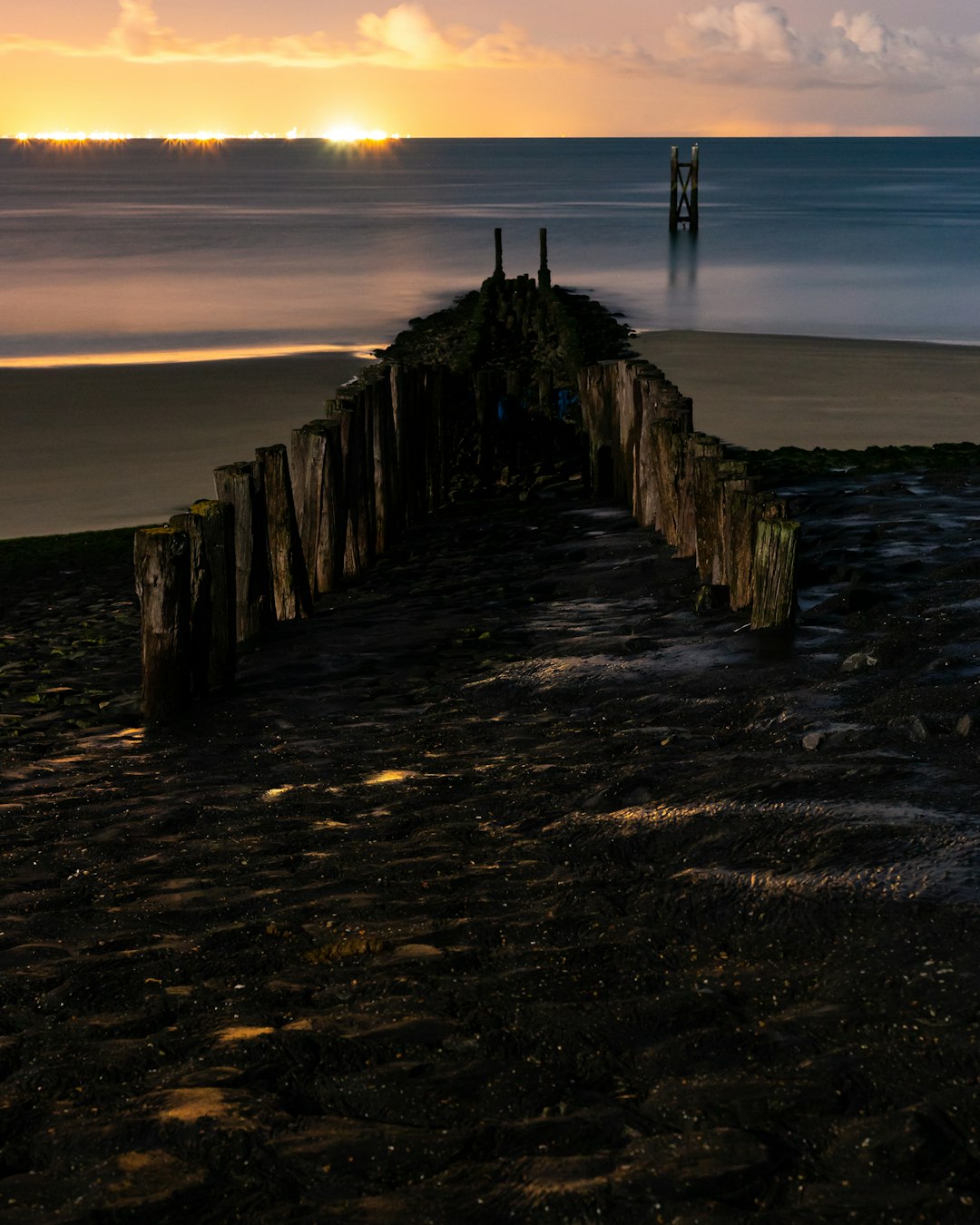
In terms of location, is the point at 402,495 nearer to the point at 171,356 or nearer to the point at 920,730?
the point at 920,730

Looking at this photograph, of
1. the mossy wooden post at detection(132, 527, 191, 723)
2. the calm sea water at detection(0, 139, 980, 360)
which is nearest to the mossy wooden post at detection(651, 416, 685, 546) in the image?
the mossy wooden post at detection(132, 527, 191, 723)

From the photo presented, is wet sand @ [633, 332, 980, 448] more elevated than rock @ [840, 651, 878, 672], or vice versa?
wet sand @ [633, 332, 980, 448]

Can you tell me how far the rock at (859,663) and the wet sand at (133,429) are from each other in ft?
23.3

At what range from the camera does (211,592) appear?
6.53 metres

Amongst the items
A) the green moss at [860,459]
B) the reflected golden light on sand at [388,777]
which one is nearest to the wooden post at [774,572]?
the reflected golden light on sand at [388,777]

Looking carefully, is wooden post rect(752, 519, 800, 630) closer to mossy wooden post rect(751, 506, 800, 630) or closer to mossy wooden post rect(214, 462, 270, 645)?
mossy wooden post rect(751, 506, 800, 630)

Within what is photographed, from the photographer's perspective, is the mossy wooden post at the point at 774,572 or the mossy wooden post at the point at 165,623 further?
the mossy wooden post at the point at 774,572

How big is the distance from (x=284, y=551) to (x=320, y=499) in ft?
2.28

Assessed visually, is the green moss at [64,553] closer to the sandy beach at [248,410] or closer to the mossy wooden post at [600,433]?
the sandy beach at [248,410]

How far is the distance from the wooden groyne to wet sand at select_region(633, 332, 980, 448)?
5.57 feet

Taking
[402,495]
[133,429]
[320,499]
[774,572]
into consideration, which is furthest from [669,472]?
[133,429]

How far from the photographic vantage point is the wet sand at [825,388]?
1330 centimetres

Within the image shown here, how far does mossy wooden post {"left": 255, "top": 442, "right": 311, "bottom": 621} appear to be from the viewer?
25.2 ft

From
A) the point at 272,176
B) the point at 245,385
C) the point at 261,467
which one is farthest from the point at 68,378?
the point at 272,176
